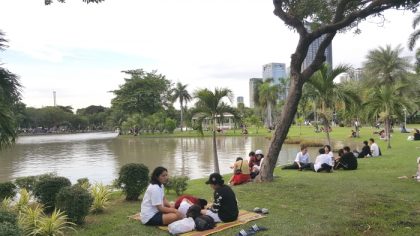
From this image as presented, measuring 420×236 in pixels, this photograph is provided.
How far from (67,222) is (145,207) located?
1195 millimetres

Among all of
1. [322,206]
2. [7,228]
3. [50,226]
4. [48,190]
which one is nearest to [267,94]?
[322,206]

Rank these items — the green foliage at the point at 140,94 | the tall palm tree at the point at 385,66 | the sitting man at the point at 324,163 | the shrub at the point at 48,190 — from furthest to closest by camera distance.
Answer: the green foliage at the point at 140,94, the tall palm tree at the point at 385,66, the sitting man at the point at 324,163, the shrub at the point at 48,190

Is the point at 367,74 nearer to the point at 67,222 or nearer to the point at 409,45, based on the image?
the point at 409,45

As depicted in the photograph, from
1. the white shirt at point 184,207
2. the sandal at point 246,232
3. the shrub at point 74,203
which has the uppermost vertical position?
the shrub at point 74,203

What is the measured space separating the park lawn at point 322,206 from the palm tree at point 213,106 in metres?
2.34

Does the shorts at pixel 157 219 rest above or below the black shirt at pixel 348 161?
below

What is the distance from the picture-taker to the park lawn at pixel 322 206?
20.6 feet

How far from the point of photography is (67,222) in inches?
245

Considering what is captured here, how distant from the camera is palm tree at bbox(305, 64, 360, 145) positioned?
1702 cm

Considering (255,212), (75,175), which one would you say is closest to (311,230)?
(255,212)

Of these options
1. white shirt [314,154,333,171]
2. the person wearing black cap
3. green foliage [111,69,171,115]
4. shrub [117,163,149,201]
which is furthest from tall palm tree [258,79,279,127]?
the person wearing black cap

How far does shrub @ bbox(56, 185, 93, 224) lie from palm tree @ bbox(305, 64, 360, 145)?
12.0 meters

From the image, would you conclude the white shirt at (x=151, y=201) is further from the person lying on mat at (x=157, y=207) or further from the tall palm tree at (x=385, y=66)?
the tall palm tree at (x=385, y=66)

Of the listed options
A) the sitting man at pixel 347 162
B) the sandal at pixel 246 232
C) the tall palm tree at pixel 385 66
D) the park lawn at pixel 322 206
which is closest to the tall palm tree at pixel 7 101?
the park lawn at pixel 322 206
